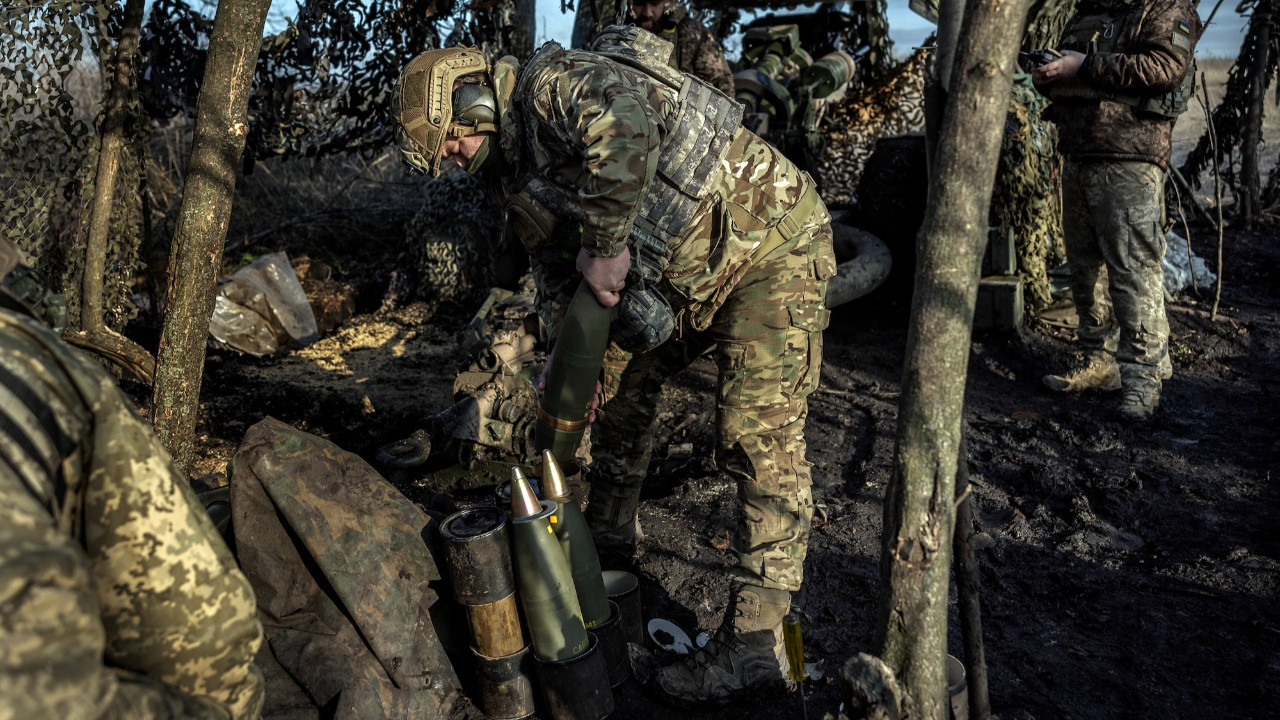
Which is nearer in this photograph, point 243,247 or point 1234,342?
point 1234,342

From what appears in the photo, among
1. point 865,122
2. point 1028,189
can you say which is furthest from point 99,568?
point 865,122

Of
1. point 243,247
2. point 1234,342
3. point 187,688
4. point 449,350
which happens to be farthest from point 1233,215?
point 187,688

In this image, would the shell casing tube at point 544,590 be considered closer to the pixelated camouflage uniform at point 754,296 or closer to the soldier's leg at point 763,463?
the soldier's leg at point 763,463

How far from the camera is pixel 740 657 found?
8.71ft

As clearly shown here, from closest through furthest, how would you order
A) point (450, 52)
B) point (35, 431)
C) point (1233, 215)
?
point (35, 431), point (450, 52), point (1233, 215)

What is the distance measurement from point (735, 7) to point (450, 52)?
250 inches

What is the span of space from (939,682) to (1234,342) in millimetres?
5292

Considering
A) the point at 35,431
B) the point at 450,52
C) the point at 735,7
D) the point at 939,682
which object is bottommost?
the point at 939,682

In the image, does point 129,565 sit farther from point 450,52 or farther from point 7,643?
point 450,52

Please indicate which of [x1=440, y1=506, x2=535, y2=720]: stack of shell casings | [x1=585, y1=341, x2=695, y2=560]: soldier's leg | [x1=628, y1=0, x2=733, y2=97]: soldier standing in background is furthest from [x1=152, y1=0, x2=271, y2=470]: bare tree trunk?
[x1=628, y1=0, x2=733, y2=97]: soldier standing in background

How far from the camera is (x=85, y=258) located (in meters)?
3.79

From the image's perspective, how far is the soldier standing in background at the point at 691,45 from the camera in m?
5.86

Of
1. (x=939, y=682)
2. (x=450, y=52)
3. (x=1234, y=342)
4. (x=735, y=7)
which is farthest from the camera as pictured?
(x=735, y=7)

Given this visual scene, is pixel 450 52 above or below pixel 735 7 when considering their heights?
below
